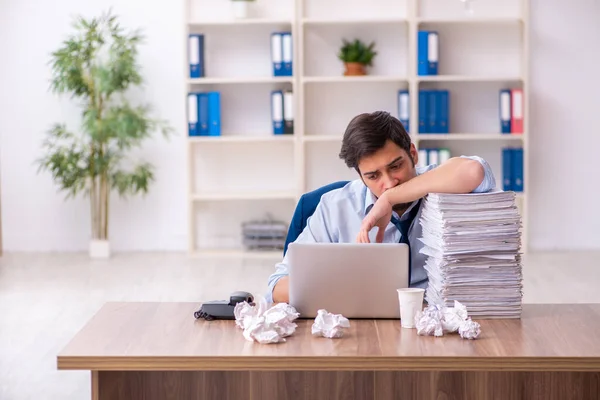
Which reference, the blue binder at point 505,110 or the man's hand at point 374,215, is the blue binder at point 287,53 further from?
the man's hand at point 374,215

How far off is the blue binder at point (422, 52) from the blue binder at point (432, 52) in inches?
0.6

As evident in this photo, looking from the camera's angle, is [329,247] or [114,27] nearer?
[329,247]

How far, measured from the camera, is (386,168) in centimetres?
241

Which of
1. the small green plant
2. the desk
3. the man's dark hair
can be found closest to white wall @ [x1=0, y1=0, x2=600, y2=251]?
the small green plant

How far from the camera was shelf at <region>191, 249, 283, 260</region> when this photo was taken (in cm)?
662

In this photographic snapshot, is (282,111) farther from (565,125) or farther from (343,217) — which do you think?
(343,217)

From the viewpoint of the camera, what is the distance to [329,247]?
6.75 ft

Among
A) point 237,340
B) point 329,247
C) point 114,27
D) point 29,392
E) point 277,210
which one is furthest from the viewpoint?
point 277,210

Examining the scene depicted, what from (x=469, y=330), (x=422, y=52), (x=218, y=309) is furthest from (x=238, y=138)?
(x=469, y=330)

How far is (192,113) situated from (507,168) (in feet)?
7.60

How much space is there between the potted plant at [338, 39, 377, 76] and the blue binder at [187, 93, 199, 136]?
1.11 m

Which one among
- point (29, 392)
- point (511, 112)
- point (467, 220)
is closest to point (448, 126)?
point (511, 112)

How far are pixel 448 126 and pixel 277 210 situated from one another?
1440mm

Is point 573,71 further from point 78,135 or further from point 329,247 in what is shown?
point 329,247
